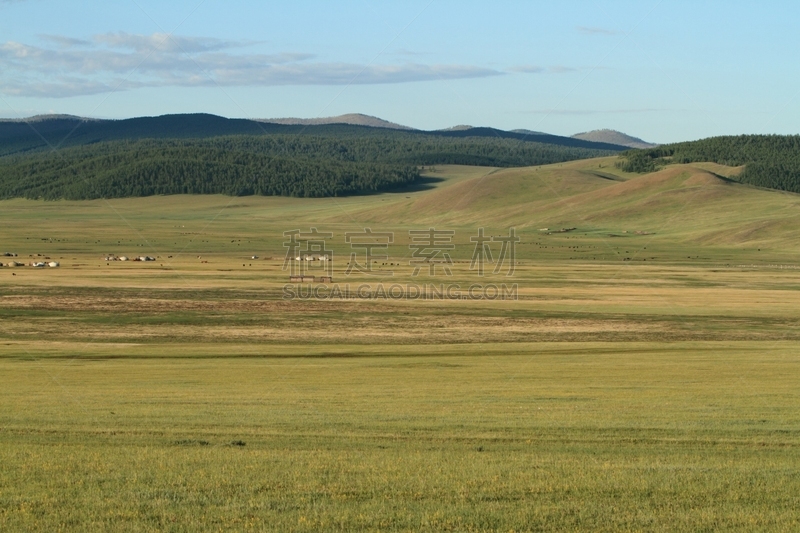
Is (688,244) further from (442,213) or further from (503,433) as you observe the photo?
(503,433)

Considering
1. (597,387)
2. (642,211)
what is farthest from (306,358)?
(642,211)

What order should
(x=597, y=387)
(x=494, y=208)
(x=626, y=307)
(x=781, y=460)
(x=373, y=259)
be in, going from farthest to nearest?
(x=494, y=208)
(x=373, y=259)
(x=626, y=307)
(x=597, y=387)
(x=781, y=460)

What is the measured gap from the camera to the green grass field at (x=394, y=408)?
11266 millimetres

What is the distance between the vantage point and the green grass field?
1127cm

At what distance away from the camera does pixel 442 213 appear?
632 ft

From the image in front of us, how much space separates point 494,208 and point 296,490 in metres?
180

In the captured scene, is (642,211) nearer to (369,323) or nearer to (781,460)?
(369,323)

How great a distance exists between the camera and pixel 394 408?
20.0m

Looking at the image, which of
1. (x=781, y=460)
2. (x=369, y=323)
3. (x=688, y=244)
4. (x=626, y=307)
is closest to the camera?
(x=781, y=460)

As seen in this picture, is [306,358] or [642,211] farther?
[642,211]

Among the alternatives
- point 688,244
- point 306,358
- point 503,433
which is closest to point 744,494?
point 503,433

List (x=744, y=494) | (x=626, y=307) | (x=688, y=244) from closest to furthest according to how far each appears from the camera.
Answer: (x=744, y=494), (x=626, y=307), (x=688, y=244)

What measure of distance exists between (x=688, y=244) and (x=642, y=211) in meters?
35.8

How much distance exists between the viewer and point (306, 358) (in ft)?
107
